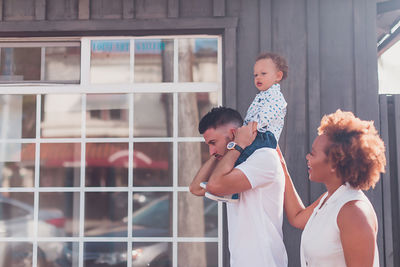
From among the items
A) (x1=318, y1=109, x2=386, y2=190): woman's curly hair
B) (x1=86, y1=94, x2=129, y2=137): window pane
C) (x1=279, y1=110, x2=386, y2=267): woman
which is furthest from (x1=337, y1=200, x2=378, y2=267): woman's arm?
(x1=86, y1=94, x2=129, y2=137): window pane

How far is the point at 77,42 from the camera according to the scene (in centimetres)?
482

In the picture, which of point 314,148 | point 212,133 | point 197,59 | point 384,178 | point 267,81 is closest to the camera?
point 314,148

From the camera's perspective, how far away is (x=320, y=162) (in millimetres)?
2295

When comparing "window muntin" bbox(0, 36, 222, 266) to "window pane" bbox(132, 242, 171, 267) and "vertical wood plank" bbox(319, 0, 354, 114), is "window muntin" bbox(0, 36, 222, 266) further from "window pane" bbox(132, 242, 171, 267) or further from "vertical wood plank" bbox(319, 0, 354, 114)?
"vertical wood plank" bbox(319, 0, 354, 114)

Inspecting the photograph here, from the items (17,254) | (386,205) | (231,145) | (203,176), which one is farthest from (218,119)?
(17,254)

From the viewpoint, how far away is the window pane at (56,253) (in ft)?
15.7

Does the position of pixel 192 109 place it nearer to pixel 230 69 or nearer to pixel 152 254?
pixel 230 69

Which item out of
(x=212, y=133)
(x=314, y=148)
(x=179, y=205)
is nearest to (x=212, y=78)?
(x=179, y=205)

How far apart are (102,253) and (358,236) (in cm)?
317

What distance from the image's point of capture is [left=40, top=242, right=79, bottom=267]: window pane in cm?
477

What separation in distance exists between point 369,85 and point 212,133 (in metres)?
2.19

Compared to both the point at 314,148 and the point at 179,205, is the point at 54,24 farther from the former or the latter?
the point at 314,148

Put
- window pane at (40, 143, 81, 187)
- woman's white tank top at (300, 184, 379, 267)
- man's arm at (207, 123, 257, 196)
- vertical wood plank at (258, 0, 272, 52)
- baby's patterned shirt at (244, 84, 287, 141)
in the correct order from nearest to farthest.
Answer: woman's white tank top at (300, 184, 379, 267) → man's arm at (207, 123, 257, 196) → baby's patterned shirt at (244, 84, 287, 141) → vertical wood plank at (258, 0, 272, 52) → window pane at (40, 143, 81, 187)

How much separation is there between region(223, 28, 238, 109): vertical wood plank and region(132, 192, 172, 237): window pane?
1099 millimetres
